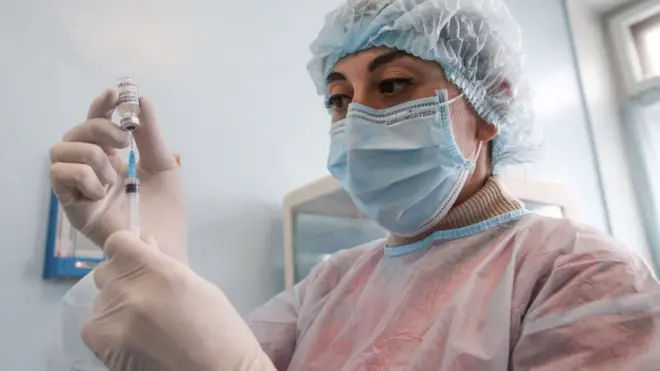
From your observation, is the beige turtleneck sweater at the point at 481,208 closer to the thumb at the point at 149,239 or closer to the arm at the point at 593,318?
the arm at the point at 593,318

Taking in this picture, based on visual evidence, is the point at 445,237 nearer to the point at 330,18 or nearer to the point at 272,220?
the point at 330,18

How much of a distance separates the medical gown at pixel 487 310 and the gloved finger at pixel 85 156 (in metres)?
0.35

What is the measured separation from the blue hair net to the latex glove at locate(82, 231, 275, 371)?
458 millimetres

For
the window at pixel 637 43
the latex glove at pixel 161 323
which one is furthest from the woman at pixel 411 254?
the window at pixel 637 43

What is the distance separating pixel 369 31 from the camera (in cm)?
90

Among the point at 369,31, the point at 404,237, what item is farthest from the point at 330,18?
the point at 404,237

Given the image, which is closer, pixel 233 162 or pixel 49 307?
pixel 49 307

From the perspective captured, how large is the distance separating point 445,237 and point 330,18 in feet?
1.34

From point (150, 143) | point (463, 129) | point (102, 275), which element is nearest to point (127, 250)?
point (102, 275)

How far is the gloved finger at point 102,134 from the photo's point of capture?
2.62ft

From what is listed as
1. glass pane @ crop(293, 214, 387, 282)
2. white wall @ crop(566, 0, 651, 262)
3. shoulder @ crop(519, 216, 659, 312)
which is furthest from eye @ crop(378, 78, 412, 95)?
white wall @ crop(566, 0, 651, 262)

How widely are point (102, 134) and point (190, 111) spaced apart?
646mm

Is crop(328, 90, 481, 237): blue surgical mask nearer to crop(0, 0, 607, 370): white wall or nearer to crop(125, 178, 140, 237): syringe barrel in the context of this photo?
crop(125, 178, 140, 237): syringe barrel

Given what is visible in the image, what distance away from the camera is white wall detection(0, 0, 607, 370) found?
118 cm
